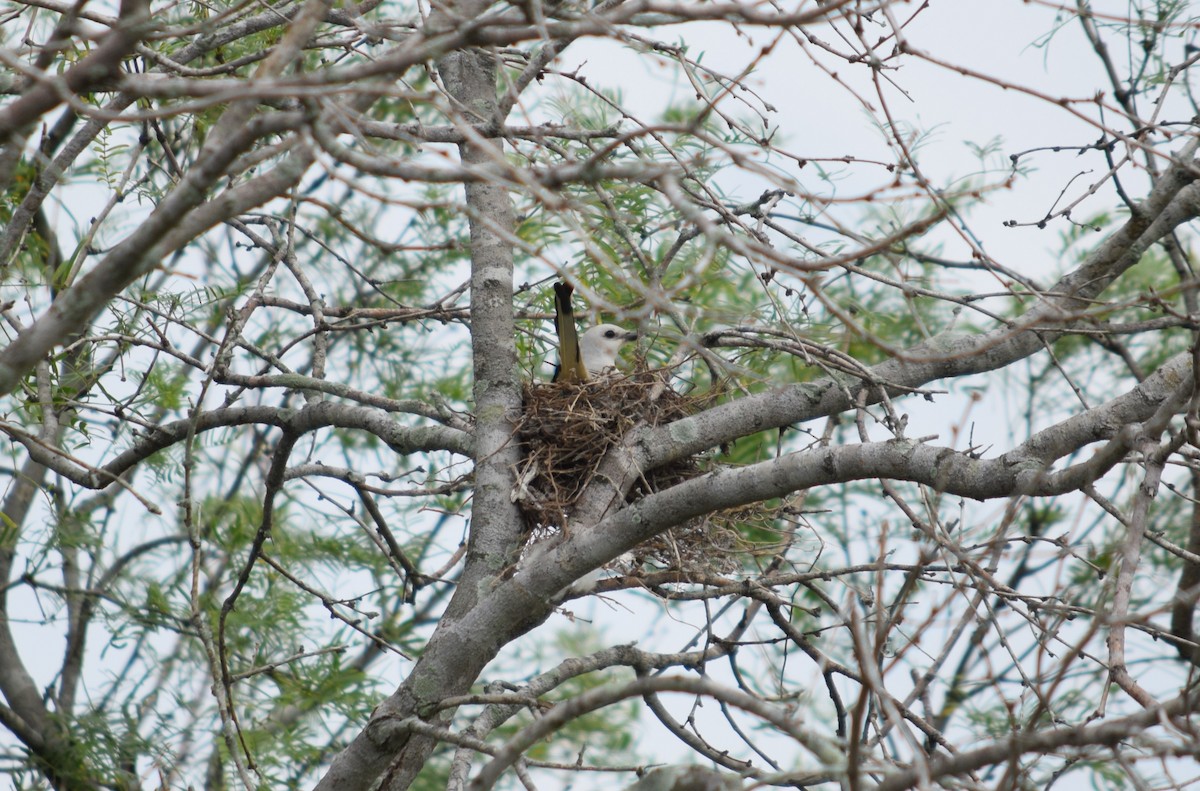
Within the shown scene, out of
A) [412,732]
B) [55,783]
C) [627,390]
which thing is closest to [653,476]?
[627,390]

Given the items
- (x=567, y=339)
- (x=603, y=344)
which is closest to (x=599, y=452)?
(x=567, y=339)

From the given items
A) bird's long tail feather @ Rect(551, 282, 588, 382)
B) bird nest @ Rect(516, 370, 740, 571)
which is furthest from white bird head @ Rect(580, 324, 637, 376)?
bird nest @ Rect(516, 370, 740, 571)

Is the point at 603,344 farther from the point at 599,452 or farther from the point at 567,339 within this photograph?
the point at 599,452

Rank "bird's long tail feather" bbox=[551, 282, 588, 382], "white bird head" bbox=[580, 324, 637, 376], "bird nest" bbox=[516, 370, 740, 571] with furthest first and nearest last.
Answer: "white bird head" bbox=[580, 324, 637, 376]
"bird's long tail feather" bbox=[551, 282, 588, 382]
"bird nest" bbox=[516, 370, 740, 571]

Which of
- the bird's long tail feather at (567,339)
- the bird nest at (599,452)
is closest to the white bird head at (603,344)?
the bird's long tail feather at (567,339)

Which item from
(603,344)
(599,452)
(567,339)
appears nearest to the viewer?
(599,452)

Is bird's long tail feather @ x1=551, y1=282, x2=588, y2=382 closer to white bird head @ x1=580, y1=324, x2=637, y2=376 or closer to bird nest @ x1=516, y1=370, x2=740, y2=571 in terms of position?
bird nest @ x1=516, y1=370, x2=740, y2=571

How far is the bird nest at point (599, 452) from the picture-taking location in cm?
462

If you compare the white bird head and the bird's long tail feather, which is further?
the white bird head

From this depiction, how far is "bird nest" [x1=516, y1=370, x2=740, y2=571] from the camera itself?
15.2ft

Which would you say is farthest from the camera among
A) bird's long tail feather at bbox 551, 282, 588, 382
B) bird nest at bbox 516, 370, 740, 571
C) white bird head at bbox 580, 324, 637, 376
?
white bird head at bbox 580, 324, 637, 376

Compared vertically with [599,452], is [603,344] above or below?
above

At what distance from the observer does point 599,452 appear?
4766 millimetres

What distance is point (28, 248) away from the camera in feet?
21.4
